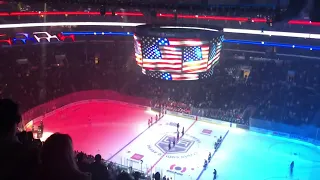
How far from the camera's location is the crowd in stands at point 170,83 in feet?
67.1

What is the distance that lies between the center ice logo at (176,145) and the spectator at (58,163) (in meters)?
13.7

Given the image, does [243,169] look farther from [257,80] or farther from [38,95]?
[38,95]

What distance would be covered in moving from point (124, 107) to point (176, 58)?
1154cm

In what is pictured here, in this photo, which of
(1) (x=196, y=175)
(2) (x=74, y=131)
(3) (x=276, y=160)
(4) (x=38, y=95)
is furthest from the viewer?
(4) (x=38, y=95)

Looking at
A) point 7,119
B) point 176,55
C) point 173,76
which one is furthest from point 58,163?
point 173,76

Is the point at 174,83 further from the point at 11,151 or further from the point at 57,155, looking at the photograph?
the point at 57,155

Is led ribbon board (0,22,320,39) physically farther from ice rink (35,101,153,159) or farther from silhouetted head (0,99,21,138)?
silhouetted head (0,99,21,138)

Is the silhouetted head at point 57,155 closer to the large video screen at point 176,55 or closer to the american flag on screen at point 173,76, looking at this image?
the large video screen at point 176,55

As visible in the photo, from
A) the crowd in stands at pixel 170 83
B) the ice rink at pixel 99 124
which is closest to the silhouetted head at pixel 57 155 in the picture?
the ice rink at pixel 99 124

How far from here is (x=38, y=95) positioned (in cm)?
2086

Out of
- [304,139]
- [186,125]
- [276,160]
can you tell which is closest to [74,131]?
[186,125]

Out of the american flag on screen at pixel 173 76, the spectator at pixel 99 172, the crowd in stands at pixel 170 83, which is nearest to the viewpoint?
the spectator at pixel 99 172

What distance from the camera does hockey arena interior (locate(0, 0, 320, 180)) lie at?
11.6 metres

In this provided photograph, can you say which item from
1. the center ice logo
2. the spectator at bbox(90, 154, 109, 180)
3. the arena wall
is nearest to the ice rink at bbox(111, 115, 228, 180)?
the center ice logo
